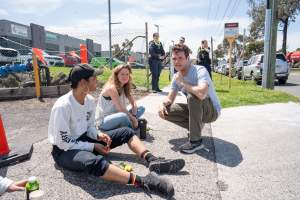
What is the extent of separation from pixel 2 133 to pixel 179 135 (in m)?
2.66

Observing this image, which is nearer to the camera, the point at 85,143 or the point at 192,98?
the point at 85,143

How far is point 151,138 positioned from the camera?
16.6ft

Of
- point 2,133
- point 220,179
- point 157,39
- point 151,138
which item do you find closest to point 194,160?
point 220,179

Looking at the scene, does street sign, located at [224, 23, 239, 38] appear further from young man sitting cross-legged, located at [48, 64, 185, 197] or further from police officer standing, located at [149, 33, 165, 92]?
young man sitting cross-legged, located at [48, 64, 185, 197]

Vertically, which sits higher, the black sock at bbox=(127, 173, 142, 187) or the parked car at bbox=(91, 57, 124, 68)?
the parked car at bbox=(91, 57, 124, 68)

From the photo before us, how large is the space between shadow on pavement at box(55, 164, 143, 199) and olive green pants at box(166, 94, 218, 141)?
1372mm

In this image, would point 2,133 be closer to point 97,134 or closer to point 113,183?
point 97,134

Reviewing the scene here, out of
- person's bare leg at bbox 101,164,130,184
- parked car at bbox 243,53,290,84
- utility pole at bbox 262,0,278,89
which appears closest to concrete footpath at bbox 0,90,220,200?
person's bare leg at bbox 101,164,130,184

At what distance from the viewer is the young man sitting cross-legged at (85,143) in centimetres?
305

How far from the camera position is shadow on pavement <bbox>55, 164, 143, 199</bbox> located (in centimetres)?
306

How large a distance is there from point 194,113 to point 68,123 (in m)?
1.63

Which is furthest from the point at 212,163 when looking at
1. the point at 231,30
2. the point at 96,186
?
the point at 231,30

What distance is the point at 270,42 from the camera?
12.1m

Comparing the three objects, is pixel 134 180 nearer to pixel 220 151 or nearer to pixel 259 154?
pixel 220 151
